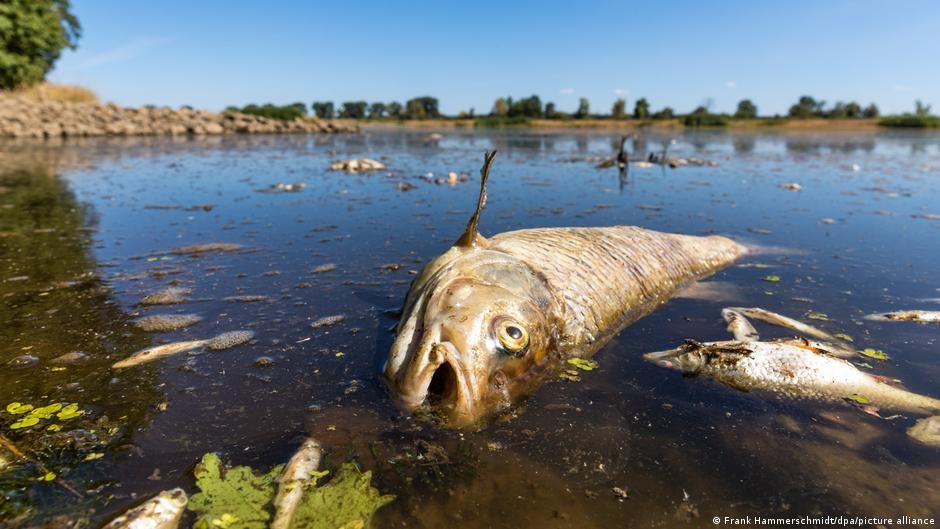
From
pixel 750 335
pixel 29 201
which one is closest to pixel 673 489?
pixel 750 335

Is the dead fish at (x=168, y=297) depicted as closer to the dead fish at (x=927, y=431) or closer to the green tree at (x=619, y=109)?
the dead fish at (x=927, y=431)

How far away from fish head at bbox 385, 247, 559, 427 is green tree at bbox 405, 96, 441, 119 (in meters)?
110

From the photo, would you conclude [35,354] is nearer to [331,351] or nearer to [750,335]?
[331,351]

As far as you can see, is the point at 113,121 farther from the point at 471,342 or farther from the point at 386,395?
the point at 471,342

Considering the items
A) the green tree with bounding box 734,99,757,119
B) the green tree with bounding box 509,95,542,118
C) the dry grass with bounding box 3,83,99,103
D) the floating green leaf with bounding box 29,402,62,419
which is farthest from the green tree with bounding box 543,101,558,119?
the floating green leaf with bounding box 29,402,62,419

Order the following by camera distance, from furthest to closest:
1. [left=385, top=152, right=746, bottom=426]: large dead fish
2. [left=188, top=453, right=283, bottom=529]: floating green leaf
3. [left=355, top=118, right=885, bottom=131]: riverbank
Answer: [left=355, top=118, right=885, bottom=131]: riverbank → [left=385, top=152, right=746, bottom=426]: large dead fish → [left=188, top=453, right=283, bottom=529]: floating green leaf

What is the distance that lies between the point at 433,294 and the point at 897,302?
5989mm

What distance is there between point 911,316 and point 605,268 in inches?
134

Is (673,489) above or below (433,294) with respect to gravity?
below

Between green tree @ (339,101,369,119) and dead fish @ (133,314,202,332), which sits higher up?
green tree @ (339,101,369,119)

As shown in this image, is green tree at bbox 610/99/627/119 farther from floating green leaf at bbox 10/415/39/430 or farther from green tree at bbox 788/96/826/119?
floating green leaf at bbox 10/415/39/430

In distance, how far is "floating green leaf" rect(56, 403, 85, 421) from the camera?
3.50 meters

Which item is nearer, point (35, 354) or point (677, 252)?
point (35, 354)

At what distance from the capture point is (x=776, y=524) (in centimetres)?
281
